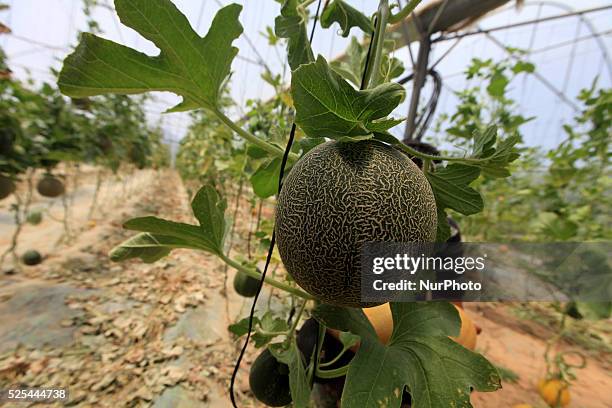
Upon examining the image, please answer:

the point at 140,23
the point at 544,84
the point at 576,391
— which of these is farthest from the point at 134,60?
the point at 544,84

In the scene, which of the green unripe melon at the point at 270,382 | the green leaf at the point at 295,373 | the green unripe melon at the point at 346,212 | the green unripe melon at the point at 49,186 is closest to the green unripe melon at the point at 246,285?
the green unripe melon at the point at 270,382

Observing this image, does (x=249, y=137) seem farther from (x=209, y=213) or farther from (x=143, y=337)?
(x=143, y=337)

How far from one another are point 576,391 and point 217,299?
204cm

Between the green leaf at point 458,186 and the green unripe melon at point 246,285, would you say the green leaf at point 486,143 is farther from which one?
the green unripe melon at point 246,285

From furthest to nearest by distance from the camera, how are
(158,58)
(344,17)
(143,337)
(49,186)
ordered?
(49,186), (143,337), (344,17), (158,58)

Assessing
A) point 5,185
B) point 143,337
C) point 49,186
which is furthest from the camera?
point 49,186

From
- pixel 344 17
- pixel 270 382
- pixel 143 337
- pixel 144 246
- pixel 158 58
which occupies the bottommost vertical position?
pixel 143 337

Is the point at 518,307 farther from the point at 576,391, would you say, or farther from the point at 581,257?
the point at 581,257

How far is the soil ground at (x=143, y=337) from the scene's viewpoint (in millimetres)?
1224

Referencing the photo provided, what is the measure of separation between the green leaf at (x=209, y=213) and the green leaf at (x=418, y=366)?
31 cm

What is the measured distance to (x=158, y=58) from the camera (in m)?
0.58

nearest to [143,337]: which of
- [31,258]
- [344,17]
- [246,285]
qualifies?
[246,285]

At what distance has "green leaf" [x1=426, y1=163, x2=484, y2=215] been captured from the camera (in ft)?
2.19

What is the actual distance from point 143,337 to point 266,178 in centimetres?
124
